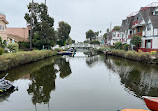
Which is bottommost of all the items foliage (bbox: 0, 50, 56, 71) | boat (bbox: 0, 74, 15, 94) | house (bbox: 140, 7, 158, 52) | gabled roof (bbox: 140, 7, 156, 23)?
boat (bbox: 0, 74, 15, 94)

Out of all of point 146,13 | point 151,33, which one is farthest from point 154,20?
point 146,13

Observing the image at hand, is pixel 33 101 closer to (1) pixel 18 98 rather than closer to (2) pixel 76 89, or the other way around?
(1) pixel 18 98

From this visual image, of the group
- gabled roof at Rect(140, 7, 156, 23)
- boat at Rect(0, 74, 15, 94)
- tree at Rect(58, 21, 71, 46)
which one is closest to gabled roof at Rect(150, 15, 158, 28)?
gabled roof at Rect(140, 7, 156, 23)

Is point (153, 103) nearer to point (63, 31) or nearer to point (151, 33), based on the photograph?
point (151, 33)

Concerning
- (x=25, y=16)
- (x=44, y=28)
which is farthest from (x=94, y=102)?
(x=25, y=16)

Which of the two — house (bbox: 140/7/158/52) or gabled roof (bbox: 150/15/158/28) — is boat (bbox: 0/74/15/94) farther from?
gabled roof (bbox: 150/15/158/28)

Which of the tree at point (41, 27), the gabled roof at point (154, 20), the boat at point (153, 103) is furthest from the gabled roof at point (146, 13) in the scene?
the boat at point (153, 103)

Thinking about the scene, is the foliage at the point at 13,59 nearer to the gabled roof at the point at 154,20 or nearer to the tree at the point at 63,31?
the gabled roof at the point at 154,20

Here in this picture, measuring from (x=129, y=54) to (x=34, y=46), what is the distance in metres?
27.3

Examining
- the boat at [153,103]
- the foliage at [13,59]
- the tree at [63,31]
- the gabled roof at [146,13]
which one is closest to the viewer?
the boat at [153,103]

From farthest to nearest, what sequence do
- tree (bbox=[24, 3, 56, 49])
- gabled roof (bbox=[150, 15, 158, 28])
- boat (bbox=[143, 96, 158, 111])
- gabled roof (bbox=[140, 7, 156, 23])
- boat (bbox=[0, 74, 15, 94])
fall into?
tree (bbox=[24, 3, 56, 49]) < gabled roof (bbox=[140, 7, 156, 23]) < gabled roof (bbox=[150, 15, 158, 28]) < boat (bbox=[0, 74, 15, 94]) < boat (bbox=[143, 96, 158, 111])

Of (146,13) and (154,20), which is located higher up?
(146,13)

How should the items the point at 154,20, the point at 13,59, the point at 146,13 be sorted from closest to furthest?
the point at 13,59 → the point at 154,20 → the point at 146,13

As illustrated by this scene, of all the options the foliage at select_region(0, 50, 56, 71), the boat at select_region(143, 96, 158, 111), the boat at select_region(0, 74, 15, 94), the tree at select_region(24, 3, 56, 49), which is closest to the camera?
the boat at select_region(143, 96, 158, 111)
